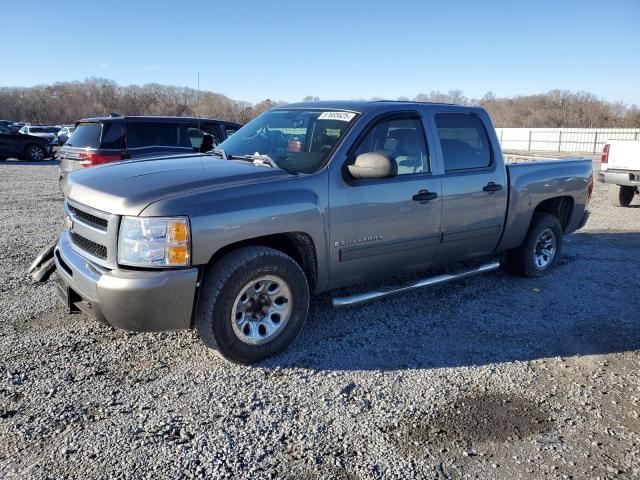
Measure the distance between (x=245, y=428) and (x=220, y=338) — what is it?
727 millimetres

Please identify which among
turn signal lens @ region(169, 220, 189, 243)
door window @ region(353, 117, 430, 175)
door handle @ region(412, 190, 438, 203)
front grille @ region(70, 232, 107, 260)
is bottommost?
front grille @ region(70, 232, 107, 260)

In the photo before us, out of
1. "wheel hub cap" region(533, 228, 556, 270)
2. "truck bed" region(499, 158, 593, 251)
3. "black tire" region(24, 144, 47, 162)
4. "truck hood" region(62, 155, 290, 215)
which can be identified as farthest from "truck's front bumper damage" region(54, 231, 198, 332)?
"black tire" region(24, 144, 47, 162)

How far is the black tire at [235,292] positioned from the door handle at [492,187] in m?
2.27

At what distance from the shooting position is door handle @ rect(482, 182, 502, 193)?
5.07 m

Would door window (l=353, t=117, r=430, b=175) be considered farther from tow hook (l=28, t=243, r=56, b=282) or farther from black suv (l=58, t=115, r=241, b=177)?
black suv (l=58, t=115, r=241, b=177)

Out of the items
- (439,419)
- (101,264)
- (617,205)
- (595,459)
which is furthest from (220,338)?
(617,205)

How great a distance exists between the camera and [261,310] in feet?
12.4

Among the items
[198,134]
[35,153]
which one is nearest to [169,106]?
[35,153]

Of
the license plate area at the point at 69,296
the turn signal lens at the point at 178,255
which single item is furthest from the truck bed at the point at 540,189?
the license plate area at the point at 69,296

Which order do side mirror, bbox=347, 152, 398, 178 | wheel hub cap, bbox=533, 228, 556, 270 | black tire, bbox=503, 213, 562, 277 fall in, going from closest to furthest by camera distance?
1. side mirror, bbox=347, 152, 398, 178
2. black tire, bbox=503, 213, 562, 277
3. wheel hub cap, bbox=533, 228, 556, 270

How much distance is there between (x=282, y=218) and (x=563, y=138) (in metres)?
37.4

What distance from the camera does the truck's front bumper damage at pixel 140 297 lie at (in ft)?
10.6

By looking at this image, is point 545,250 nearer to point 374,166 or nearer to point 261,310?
point 374,166

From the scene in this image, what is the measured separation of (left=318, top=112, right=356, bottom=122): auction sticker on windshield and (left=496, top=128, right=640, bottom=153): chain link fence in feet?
107
